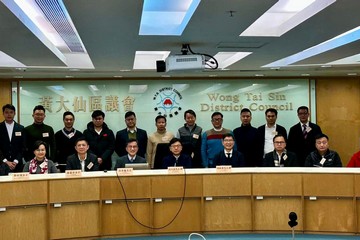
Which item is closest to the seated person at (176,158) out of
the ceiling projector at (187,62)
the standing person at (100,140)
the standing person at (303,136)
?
the ceiling projector at (187,62)

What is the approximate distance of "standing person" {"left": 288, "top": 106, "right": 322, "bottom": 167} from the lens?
6.58m

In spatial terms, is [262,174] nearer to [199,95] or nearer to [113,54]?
[113,54]

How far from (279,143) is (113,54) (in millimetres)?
2589

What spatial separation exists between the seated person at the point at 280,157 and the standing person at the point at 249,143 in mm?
1142

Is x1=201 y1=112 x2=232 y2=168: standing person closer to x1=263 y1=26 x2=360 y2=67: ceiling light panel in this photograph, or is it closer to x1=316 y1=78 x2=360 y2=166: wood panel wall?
x1=263 y1=26 x2=360 y2=67: ceiling light panel

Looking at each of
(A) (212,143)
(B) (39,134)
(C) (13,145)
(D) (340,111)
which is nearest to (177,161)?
(A) (212,143)

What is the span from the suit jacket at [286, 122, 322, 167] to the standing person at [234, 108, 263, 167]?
641 mm

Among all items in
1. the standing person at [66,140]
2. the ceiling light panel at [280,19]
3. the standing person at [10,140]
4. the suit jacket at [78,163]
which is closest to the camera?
the ceiling light panel at [280,19]

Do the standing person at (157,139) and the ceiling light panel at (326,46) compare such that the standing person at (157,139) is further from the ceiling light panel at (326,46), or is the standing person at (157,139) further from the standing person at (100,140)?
the ceiling light panel at (326,46)

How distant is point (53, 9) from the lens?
367 centimetres

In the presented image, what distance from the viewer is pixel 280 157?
17.7 feet

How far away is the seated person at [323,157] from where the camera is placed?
5215mm

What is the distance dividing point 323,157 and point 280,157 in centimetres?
54

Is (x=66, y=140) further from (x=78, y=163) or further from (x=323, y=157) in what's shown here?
(x=323, y=157)
